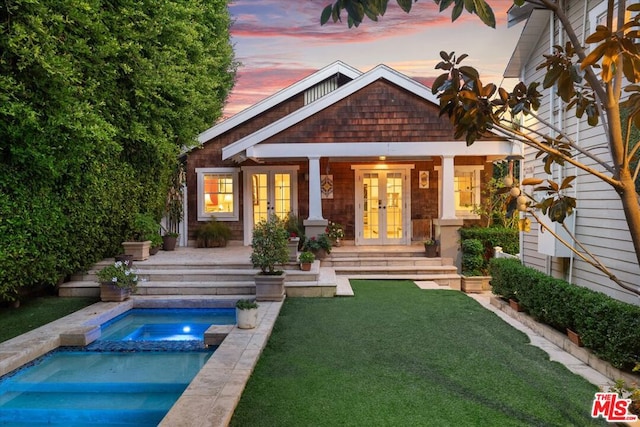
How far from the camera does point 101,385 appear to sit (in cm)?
461

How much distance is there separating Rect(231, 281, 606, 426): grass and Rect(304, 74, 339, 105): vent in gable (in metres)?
8.92

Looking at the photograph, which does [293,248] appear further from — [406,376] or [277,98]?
[277,98]

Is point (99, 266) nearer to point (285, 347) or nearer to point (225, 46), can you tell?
point (285, 347)

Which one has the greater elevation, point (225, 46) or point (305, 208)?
point (225, 46)

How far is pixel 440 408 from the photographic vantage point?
368 cm

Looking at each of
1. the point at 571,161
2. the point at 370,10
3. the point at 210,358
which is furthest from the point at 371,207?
the point at 370,10

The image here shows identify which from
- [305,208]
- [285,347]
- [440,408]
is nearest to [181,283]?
[285,347]

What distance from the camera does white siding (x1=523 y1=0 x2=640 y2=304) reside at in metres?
5.33

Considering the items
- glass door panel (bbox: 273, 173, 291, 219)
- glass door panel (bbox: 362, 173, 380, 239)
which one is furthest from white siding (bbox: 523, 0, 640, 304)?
glass door panel (bbox: 273, 173, 291, 219)

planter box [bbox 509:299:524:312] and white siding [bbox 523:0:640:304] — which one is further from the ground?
white siding [bbox 523:0:640:304]

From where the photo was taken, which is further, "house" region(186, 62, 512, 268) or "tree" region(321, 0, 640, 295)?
"house" region(186, 62, 512, 268)

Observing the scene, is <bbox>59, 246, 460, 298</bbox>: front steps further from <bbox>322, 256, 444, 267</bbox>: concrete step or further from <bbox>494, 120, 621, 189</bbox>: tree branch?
<bbox>494, 120, 621, 189</bbox>: tree branch

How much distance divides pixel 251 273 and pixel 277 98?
6.61 m

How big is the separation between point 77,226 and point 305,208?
628 centimetres
